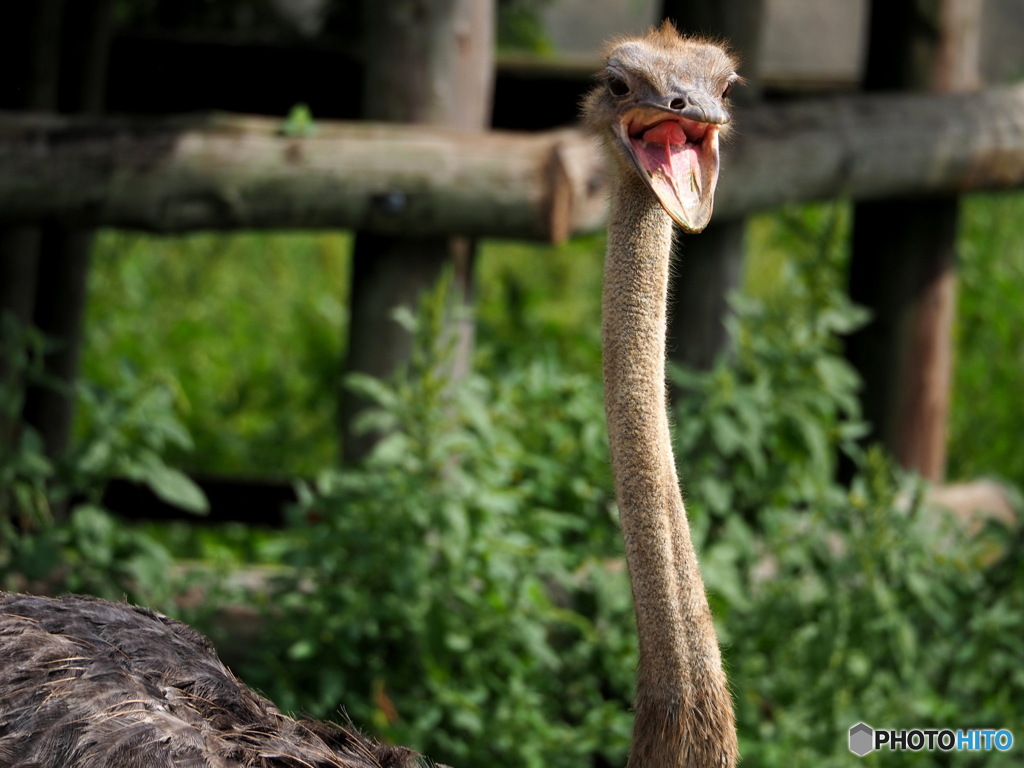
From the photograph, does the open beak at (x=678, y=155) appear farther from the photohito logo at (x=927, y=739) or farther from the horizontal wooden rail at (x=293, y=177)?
the photohito logo at (x=927, y=739)

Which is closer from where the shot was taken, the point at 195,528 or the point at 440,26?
the point at 440,26

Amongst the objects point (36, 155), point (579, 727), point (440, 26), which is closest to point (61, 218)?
point (36, 155)

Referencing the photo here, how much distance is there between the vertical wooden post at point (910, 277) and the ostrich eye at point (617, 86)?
298 cm

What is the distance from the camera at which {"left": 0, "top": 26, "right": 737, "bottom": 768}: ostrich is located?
7.53 feet

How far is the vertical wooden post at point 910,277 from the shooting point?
17.2 feet

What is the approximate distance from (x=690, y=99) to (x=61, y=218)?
2.19 m

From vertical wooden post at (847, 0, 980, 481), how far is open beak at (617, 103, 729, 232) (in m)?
3.09

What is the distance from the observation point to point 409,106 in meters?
4.16

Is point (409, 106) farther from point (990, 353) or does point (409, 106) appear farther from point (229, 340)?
point (229, 340)

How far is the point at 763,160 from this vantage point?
4.56 metres

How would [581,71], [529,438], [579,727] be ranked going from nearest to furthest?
1. [579,727]
2. [529,438]
3. [581,71]

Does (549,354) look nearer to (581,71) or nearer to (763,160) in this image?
(763,160)

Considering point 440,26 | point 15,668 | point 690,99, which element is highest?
point 440,26

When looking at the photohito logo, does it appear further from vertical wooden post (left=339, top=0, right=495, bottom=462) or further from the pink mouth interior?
the pink mouth interior
